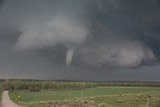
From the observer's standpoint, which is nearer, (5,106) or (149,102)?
(149,102)

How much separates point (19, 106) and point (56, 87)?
2570 inches

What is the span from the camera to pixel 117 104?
46.2 metres

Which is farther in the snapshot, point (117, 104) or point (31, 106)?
point (31, 106)

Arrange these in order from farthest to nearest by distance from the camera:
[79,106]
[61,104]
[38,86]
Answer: [38,86] < [61,104] < [79,106]

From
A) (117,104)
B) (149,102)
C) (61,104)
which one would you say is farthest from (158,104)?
(61,104)

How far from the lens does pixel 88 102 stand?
168 ft

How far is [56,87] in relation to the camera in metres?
120

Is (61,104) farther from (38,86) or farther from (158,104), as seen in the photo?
(38,86)

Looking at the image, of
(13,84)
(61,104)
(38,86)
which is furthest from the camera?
(13,84)

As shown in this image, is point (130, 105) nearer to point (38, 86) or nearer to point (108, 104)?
point (108, 104)

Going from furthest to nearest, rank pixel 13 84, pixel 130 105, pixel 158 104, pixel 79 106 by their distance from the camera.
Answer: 1. pixel 13 84
2. pixel 79 106
3. pixel 130 105
4. pixel 158 104

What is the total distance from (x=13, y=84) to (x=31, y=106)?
270 ft

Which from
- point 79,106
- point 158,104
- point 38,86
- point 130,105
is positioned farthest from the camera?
point 38,86

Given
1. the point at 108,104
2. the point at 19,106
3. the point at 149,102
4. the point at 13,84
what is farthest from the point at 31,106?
the point at 13,84
